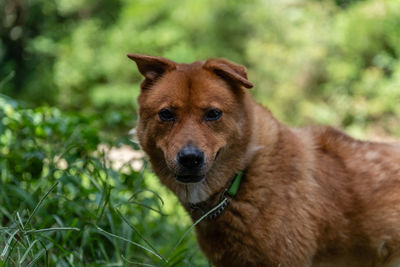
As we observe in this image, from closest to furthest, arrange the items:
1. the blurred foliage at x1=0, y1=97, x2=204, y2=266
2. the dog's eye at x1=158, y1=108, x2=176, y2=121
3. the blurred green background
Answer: the dog's eye at x1=158, y1=108, x2=176, y2=121, the blurred foliage at x1=0, y1=97, x2=204, y2=266, the blurred green background

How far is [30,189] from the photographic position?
143 inches

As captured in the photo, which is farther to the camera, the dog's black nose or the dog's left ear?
the dog's left ear

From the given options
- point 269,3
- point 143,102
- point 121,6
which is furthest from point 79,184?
point 121,6

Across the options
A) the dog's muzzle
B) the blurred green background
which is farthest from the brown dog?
the blurred green background

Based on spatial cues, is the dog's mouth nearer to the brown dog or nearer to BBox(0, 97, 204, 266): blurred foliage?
the brown dog

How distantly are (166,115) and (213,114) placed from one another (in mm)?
297

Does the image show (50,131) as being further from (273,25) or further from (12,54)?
(12,54)

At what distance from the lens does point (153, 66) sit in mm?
3020

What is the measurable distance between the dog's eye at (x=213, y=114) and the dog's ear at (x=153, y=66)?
427mm

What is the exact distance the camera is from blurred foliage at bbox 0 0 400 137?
29.7ft

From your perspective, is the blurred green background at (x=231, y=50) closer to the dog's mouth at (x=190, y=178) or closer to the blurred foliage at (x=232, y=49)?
the blurred foliage at (x=232, y=49)

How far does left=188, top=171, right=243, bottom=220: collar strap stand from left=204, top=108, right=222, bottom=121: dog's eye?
0.38m

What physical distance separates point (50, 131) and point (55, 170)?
332 millimetres

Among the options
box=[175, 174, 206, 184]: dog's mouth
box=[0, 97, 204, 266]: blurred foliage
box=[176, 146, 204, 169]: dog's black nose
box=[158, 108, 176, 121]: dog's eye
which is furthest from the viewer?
box=[0, 97, 204, 266]: blurred foliage
